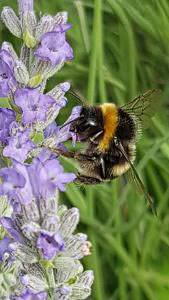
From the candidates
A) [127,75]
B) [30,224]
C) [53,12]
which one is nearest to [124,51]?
[127,75]

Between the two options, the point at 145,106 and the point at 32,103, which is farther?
the point at 145,106

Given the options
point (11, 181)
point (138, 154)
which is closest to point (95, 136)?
point (11, 181)

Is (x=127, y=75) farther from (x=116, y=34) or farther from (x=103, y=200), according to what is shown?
(x=103, y=200)

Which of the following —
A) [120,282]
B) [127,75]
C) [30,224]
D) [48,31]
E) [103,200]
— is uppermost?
[48,31]

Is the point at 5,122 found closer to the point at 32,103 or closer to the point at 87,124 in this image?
the point at 32,103

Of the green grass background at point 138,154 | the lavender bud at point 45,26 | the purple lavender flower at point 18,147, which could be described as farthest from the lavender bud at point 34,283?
the green grass background at point 138,154

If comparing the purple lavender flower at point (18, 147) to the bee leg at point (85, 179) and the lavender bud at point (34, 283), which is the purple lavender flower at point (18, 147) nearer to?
the lavender bud at point (34, 283)

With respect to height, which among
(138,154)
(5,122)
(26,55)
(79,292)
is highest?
(26,55)
